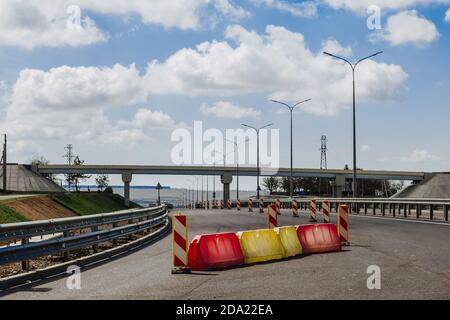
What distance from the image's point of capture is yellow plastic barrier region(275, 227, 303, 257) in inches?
487

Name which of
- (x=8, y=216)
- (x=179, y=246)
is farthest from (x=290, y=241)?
(x=8, y=216)

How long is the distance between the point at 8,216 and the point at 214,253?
20749mm

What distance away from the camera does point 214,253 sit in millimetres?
11039

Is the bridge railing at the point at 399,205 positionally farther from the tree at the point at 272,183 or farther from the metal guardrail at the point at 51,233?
the tree at the point at 272,183

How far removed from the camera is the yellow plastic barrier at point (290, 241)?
40.6 feet

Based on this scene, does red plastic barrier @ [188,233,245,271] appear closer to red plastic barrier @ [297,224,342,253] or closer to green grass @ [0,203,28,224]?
red plastic barrier @ [297,224,342,253]

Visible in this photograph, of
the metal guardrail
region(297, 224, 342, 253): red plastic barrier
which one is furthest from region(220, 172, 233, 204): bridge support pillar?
region(297, 224, 342, 253): red plastic barrier

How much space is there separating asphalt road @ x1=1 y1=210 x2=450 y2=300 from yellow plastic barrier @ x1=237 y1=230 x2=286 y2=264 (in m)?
0.31

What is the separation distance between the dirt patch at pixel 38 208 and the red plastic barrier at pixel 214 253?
23451 millimetres

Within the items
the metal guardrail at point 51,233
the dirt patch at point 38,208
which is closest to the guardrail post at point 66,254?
the metal guardrail at point 51,233

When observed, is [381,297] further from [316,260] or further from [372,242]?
[372,242]
